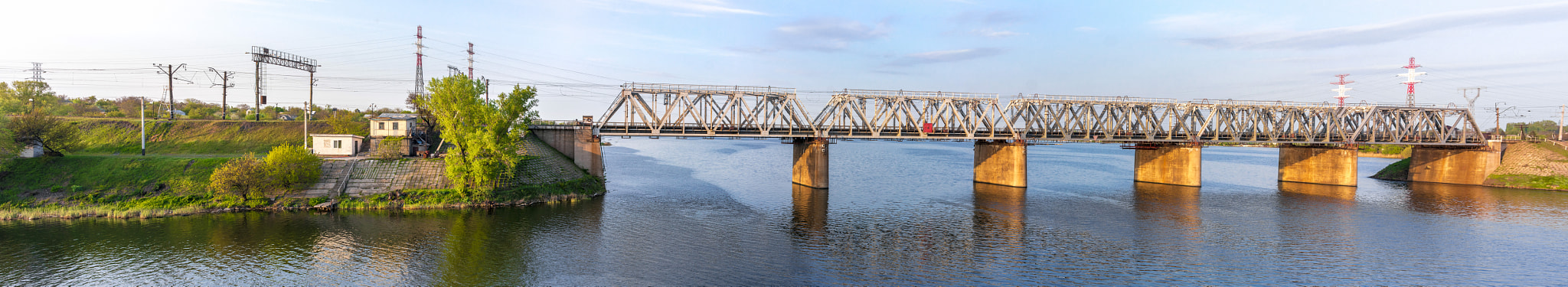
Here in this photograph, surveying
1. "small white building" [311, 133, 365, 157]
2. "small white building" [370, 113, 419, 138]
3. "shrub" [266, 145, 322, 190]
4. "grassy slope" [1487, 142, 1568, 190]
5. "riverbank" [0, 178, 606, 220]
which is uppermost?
"small white building" [370, 113, 419, 138]

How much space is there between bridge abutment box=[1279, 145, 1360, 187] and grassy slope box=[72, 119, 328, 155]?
459 feet

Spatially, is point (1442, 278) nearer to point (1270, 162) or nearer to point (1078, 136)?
point (1078, 136)

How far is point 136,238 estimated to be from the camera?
A: 40781 millimetres

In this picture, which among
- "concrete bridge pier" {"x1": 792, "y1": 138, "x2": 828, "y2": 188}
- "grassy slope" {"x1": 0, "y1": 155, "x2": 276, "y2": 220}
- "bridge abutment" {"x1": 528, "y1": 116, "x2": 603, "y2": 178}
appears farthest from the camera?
"concrete bridge pier" {"x1": 792, "y1": 138, "x2": 828, "y2": 188}

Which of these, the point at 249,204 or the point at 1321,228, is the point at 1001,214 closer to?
the point at 1321,228

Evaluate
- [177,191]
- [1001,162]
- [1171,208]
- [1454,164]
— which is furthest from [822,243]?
[1454,164]

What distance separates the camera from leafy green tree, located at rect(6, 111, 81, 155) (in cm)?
5450

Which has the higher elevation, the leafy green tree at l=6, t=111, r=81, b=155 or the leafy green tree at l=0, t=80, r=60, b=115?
the leafy green tree at l=0, t=80, r=60, b=115

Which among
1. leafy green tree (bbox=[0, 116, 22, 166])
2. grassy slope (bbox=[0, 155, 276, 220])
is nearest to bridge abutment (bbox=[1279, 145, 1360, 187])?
grassy slope (bbox=[0, 155, 276, 220])

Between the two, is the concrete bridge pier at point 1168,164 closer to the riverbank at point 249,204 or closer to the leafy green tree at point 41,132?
the riverbank at point 249,204

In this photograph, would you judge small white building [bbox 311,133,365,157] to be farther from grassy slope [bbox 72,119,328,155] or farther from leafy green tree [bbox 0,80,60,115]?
leafy green tree [bbox 0,80,60,115]

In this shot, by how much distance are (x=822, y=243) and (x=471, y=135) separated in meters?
33.9

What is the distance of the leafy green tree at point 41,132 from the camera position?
54500 mm

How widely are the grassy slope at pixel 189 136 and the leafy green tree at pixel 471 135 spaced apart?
102 ft
